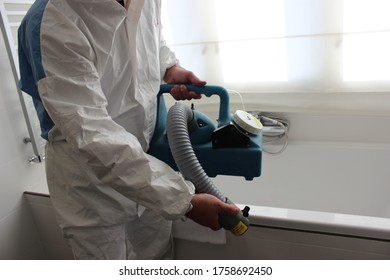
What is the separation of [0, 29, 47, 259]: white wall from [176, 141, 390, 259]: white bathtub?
607 millimetres

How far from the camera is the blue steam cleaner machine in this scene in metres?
0.74

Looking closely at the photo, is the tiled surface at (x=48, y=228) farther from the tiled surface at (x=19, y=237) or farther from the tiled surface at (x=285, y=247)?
the tiled surface at (x=285, y=247)

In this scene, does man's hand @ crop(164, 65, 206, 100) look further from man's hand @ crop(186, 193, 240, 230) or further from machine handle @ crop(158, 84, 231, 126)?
man's hand @ crop(186, 193, 240, 230)

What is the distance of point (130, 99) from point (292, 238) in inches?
22.1

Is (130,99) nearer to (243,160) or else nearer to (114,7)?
(114,7)

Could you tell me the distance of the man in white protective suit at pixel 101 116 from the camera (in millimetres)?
605

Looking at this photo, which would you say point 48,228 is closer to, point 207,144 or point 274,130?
point 207,144

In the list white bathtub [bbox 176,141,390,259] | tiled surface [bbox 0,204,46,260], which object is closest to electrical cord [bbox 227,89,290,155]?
white bathtub [bbox 176,141,390,259]

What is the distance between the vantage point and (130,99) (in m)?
0.76

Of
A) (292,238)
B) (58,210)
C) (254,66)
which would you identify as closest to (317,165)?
(254,66)

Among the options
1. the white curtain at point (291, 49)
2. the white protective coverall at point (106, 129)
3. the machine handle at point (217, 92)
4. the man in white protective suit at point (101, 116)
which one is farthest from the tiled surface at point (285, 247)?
the white curtain at point (291, 49)

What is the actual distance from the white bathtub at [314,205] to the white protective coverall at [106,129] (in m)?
0.26

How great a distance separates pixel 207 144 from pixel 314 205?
2.56 feet

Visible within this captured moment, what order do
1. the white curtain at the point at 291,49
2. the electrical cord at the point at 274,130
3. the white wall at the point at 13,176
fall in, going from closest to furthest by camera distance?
1. the white wall at the point at 13,176
2. the white curtain at the point at 291,49
3. the electrical cord at the point at 274,130
